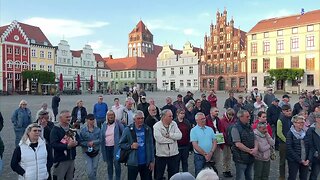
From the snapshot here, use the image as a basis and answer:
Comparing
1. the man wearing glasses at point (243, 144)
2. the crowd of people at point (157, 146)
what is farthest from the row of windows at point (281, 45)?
the man wearing glasses at point (243, 144)

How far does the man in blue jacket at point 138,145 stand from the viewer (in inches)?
204

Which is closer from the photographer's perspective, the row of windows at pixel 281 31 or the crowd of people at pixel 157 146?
the crowd of people at pixel 157 146

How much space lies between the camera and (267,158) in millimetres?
5422

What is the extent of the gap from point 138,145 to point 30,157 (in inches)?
68.9

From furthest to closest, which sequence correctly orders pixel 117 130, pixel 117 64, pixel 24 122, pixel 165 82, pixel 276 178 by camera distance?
1. pixel 117 64
2. pixel 165 82
3. pixel 24 122
4. pixel 276 178
5. pixel 117 130

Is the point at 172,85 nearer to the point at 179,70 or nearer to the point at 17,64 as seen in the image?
the point at 179,70

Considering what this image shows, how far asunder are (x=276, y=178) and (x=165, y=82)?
229 ft

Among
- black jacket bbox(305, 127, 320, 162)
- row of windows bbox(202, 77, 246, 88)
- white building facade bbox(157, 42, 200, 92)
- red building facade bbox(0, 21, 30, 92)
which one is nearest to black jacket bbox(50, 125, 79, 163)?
black jacket bbox(305, 127, 320, 162)

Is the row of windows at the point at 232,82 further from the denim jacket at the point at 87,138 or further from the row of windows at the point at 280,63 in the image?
the denim jacket at the point at 87,138

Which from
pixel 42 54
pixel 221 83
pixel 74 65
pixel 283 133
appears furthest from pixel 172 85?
pixel 283 133

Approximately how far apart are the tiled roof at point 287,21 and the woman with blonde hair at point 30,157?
53.9 meters

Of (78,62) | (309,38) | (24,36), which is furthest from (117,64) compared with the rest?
(309,38)

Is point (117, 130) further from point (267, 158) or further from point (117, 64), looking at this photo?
point (117, 64)

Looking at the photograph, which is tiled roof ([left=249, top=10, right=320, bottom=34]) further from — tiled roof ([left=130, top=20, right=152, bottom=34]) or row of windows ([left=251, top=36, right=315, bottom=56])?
tiled roof ([left=130, top=20, right=152, bottom=34])
